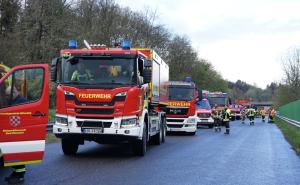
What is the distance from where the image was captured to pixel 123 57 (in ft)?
42.5

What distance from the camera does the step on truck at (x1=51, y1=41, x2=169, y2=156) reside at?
12.3 m

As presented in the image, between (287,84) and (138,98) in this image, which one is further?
(287,84)

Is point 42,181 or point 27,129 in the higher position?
point 27,129

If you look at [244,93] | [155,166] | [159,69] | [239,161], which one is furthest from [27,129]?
[244,93]

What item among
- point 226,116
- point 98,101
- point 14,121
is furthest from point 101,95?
point 226,116

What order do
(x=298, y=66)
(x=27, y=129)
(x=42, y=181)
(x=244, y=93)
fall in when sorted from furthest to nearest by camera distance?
(x=244, y=93)
(x=298, y=66)
(x=42, y=181)
(x=27, y=129)

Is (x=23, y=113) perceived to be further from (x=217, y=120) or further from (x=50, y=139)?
(x=217, y=120)

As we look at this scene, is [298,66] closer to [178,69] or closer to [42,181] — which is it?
[178,69]

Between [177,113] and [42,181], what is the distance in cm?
1602

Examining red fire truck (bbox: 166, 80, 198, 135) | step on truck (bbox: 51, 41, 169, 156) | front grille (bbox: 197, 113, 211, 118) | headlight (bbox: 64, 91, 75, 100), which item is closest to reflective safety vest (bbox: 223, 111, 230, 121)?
red fire truck (bbox: 166, 80, 198, 135)

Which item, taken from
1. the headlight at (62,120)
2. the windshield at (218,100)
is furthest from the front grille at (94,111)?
the windshield at (218,100)

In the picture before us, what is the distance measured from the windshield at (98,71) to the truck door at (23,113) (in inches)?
161

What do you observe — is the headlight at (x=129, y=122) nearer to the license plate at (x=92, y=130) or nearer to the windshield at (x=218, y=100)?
the license plate at (x=92, y=130)

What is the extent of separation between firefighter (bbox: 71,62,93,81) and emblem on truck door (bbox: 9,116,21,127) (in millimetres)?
4659
